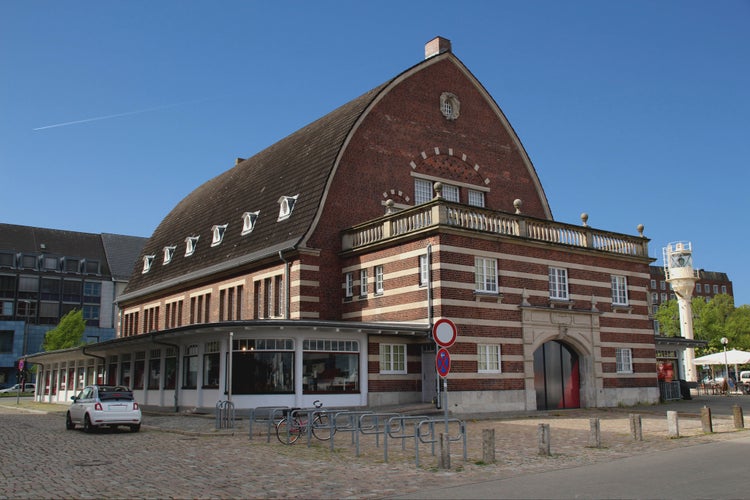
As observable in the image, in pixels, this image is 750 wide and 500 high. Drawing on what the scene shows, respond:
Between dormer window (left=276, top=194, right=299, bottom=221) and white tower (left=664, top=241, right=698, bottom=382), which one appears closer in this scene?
dormer window (left=276, top=194, right=299, bottom=221)

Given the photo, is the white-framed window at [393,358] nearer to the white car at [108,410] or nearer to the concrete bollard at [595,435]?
the white car at [108,410]

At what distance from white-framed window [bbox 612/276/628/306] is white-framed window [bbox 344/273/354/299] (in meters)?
12.2

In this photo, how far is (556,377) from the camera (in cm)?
2998

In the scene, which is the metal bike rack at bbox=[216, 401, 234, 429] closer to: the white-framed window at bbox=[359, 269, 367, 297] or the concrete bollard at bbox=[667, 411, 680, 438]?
the white-framed window at bbox=[359, 269, 367, 297]

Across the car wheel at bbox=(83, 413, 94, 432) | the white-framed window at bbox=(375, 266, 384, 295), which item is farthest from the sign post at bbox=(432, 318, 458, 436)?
the white-framed window at bbox=(375, 266, 384, 295)

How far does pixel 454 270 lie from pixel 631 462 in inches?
504

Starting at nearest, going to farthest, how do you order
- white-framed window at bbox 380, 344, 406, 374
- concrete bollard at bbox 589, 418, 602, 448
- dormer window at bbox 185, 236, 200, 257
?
concrete bollard at bbox 589, 418, 602, 448 < white-framed window at bbox 380, 344, 406, 374 < dormer window at bbox 185, 236, 200, 257

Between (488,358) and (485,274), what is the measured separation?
3.32 metres

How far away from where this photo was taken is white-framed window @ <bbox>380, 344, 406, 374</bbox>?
27812mm

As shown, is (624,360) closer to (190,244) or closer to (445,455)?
(445,455)

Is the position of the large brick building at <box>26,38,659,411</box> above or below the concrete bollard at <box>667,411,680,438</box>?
above

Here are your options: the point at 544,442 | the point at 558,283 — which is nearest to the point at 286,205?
the point at 558,283

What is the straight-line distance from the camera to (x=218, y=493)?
10961 millimetres

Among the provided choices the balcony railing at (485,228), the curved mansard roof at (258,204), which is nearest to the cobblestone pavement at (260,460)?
the balcony railing at (485,228)
